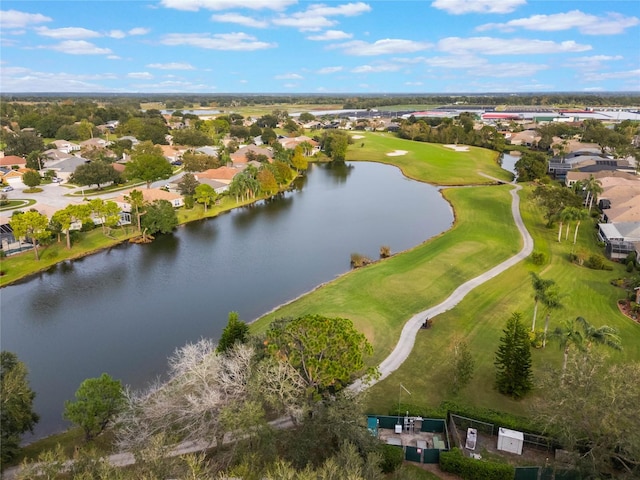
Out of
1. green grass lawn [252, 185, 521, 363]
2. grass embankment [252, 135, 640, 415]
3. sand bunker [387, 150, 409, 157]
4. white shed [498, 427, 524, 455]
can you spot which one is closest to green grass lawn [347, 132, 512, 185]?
sand bunker [387, 150, 409, 157]

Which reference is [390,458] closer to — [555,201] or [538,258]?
[538,258]

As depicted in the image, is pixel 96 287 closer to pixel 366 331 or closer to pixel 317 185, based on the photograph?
pixel 366 331

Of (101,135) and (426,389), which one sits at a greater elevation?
(101,135)

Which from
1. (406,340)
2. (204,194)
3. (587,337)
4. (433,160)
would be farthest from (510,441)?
(433,160)

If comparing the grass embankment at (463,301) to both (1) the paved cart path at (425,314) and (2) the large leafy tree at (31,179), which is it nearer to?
(1) the paved cart path at (425,314)

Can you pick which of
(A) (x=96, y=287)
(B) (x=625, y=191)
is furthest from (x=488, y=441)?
(B) (x=625, y=191)

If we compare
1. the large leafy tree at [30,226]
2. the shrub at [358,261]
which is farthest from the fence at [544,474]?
the large leafy tree at [30,226]
